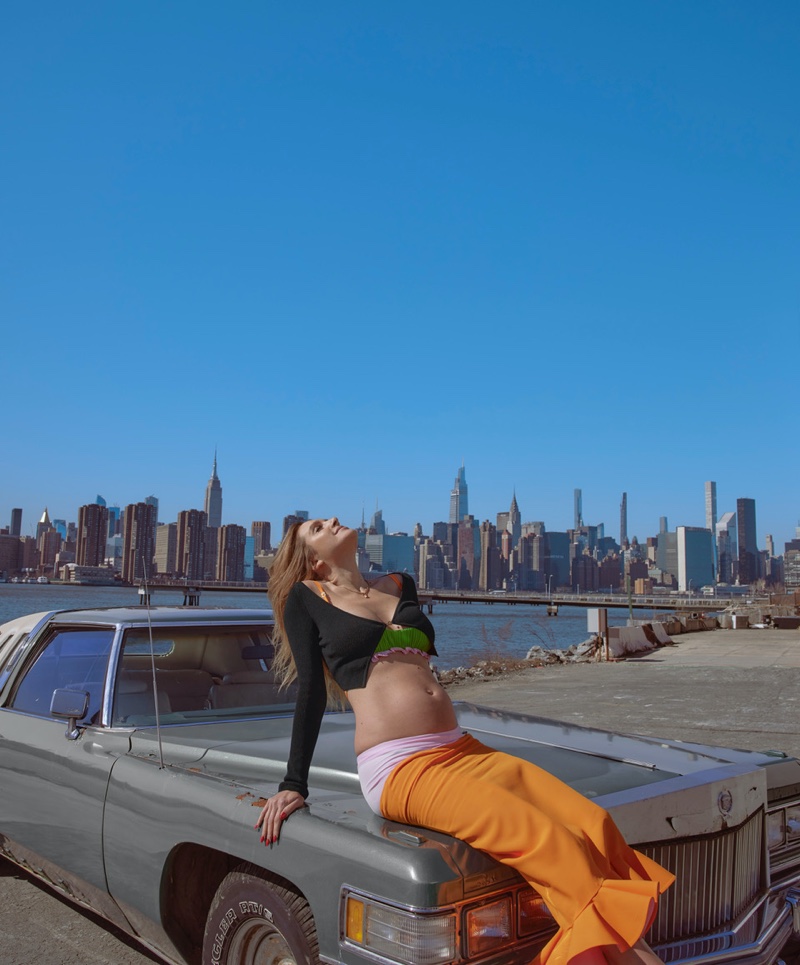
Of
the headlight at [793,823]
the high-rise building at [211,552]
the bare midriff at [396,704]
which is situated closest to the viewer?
the bare midriff at [396,704]

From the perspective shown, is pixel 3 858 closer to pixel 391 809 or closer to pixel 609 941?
pixel 391 809

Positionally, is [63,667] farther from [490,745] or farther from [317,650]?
[490,745]

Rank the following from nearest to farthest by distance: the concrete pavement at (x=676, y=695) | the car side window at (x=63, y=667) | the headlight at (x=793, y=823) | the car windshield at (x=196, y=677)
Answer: the headlight at (x=793, y=823) → the car windshield at (x=196, y=677) → the car side window at (x=63, y=667) → the concrete pavement at (x=676, y=695)

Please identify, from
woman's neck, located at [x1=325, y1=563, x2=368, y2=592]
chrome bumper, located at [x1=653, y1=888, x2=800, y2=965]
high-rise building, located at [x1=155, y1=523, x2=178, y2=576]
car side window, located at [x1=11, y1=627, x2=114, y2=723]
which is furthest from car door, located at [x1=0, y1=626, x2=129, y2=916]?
high-rise building, located at [x1=155, y1=523, x2=178, y2=576]

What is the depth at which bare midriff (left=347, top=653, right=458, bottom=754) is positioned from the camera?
107 inches

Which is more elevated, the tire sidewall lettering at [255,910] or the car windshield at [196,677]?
the car windshield at [196,677]

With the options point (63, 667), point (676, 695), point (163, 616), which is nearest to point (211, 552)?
point (676, 695)

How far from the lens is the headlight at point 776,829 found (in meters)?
3.44

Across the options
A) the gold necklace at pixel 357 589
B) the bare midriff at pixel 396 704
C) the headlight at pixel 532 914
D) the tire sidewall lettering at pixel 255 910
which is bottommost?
the tire sidewall lettering at pixel 255 910

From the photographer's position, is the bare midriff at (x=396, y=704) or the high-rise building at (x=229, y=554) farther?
the high-rise building at (x=229, y=554)

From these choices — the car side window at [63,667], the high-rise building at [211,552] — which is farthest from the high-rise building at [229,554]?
the car side window at [63,667]

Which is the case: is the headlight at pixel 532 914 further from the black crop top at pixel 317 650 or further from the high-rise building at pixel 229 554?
the high-rise building at pixel 229 554

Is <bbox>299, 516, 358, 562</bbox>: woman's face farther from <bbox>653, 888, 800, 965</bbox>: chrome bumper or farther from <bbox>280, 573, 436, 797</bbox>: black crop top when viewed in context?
<bbox>653, 888, 800, 965</bbox>: chrome bumper

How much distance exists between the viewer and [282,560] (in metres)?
3.20
